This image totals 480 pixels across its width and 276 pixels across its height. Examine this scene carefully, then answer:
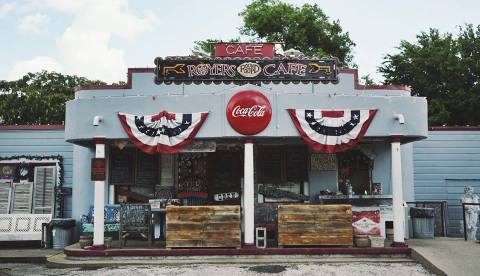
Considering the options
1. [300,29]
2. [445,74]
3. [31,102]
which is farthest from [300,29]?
[31,102]

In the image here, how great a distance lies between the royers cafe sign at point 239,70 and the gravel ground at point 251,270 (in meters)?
4.52

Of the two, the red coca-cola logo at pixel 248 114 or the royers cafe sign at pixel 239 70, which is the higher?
the royers cafe sign at pixel 239 70

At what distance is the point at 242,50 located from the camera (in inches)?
523

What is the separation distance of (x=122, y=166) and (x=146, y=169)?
2.26 ft

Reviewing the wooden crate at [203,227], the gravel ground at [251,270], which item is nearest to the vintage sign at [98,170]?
the wooden crate at [203,227]

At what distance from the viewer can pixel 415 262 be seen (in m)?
10.4

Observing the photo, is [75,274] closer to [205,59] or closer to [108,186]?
[108,186]

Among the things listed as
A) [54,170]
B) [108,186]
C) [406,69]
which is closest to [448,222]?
[108,186]

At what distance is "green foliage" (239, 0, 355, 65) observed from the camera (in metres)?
35.7

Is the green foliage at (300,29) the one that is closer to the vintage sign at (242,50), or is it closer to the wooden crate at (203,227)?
the vintage sign at (242,50)

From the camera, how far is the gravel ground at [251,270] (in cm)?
943

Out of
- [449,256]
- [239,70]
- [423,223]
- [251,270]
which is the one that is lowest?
[251,270]

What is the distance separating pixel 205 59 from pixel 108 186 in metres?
4.70

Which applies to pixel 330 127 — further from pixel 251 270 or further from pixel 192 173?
pixel 192 173
